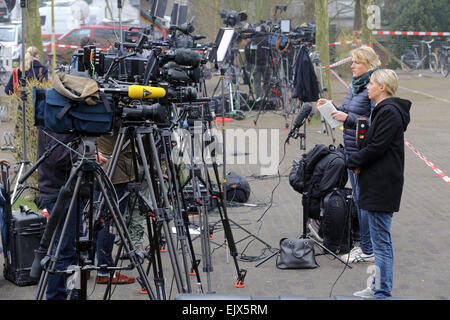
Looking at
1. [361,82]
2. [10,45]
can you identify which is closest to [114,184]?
[361,82]

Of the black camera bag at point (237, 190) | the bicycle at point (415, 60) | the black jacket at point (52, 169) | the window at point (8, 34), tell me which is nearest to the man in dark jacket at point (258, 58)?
the black camera bag at point (237, 190)

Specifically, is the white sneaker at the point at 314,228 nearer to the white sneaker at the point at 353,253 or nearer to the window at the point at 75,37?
the white sneaker at the point at 353,253

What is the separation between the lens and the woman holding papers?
6191mm

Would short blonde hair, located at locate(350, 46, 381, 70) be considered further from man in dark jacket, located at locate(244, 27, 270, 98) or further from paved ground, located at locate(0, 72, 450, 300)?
man in dark jacket, located at locate(244, 27, 270, 98)

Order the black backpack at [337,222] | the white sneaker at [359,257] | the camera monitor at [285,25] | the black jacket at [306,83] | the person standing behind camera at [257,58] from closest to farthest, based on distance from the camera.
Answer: the white sneaker at [359,257], the black backpack at [337,222], the black jacket at [306,83], the camera monitor at [285,25], the person standing behind camera at [257,58]

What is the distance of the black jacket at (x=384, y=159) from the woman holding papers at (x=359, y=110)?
967mm

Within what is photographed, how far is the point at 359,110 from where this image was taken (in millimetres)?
6250

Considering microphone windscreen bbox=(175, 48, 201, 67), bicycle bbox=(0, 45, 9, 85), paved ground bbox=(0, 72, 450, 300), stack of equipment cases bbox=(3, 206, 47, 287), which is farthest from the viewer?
bicycle bbox=(0, 45, 9, 85)

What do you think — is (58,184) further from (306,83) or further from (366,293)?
(306,83)

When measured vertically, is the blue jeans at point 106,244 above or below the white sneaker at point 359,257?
above

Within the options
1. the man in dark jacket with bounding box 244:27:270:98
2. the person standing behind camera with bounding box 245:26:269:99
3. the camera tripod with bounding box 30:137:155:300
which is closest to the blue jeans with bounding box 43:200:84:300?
the camera tripod with bounding box 30:137:155:300

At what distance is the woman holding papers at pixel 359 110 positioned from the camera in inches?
244

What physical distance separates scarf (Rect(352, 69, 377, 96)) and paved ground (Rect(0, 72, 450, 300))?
1.62 metres

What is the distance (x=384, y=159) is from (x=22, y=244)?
309 cm
